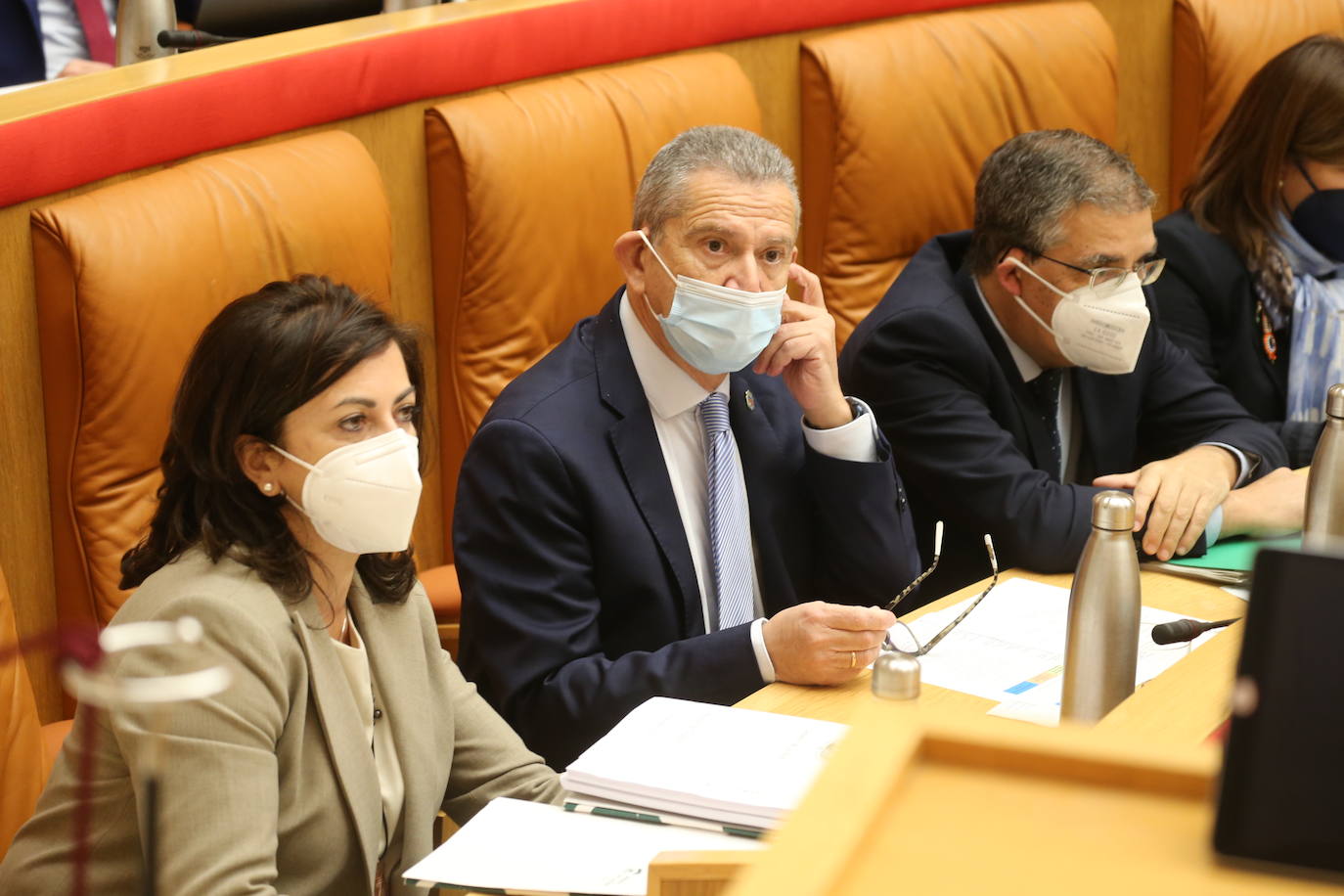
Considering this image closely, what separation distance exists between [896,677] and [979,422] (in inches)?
48.1

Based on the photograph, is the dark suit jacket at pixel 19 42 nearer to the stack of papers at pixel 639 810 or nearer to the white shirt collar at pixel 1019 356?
the white shirt collar at pixel 1019 356

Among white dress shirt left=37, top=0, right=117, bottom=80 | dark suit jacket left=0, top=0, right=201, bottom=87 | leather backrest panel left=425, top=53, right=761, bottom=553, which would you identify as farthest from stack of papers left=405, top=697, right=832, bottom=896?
white dress shirt left=37, top=0, right=117, bottom=80

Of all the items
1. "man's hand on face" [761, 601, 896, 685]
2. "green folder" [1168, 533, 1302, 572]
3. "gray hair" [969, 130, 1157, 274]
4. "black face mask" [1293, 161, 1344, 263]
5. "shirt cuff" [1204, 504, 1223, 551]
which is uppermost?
"gray hair" [969, 130, 1157, 274]

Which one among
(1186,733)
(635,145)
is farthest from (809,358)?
(1186,733)

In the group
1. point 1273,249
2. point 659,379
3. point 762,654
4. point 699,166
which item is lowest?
point 762,654

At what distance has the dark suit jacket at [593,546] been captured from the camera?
1924 millimetres

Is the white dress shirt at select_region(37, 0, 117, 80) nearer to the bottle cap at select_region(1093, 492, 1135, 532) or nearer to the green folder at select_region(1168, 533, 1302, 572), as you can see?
the green folder at select_region(1168, 533, 1302, 572)

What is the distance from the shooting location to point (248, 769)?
1.48 metres

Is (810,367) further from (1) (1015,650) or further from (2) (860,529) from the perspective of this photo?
(1) (1015,650)

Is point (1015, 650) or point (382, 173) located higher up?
point (382, 173)

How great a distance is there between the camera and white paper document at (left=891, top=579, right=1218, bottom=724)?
1837 mm

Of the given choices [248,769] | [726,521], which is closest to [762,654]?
[726,521]

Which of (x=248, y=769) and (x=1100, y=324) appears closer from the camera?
(x=248, y=769)

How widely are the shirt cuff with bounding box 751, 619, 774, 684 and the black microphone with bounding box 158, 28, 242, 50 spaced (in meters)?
1.53
